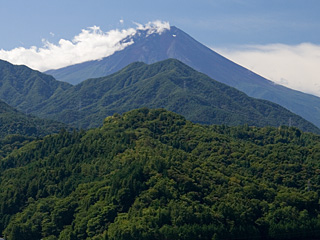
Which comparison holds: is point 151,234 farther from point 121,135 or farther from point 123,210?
point 121,135

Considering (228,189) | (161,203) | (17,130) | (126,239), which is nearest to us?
(126,239)

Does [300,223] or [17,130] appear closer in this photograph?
[300,223]

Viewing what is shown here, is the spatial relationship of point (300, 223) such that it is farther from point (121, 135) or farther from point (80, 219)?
point (121, 135)

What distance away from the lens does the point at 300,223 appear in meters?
87.6

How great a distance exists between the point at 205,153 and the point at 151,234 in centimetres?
4512

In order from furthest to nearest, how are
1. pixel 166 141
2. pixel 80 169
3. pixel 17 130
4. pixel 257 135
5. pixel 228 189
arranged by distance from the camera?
pixel 17 130 < pixel 257 135 < pixel 166 141 < pixel 80 169 < pixel 228 189

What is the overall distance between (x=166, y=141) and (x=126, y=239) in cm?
5242

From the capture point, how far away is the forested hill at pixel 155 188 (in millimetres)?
82125

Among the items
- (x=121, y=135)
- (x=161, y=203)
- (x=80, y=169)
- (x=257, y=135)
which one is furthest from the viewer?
(x=257, y=135)

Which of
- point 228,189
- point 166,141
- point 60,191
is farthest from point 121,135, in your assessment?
point 228,189

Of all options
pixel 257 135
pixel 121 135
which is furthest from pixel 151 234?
pixel 257 135

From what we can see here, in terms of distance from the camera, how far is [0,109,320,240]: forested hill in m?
82.1

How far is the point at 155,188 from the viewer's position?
288ft

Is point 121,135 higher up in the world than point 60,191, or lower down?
higher up
